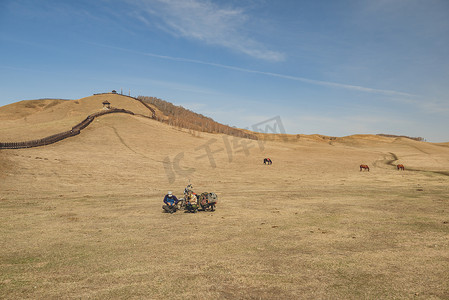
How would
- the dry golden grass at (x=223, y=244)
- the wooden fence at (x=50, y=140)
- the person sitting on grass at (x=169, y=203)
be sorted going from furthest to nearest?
the wooden fence at (x=50, y=140), the person sitting on grass at (x=169, y=203), the dry golden grass at (x=223, y=244)

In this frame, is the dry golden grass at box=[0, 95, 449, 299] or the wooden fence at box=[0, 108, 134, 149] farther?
the wooden fence at box=[0, 108, 134, 149]

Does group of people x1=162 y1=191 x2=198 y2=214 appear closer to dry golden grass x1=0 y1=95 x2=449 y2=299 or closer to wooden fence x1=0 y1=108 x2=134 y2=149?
dry golden grass x1=0 y1=95 x2=449 y2=299

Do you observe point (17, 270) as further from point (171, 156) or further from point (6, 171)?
point (171, 156)

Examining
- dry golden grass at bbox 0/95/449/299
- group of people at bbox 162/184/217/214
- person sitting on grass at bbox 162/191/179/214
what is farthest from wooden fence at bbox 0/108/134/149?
group of people at bbox 162/184/217/214

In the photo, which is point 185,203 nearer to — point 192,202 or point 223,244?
point 192,202

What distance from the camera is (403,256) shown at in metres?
8.53

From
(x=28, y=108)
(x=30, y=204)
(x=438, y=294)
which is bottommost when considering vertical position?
(x=30, y=204)

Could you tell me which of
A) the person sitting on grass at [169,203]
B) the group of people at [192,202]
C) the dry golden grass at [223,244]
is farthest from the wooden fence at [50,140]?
the group of people at [192,202]

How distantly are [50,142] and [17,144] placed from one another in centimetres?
636

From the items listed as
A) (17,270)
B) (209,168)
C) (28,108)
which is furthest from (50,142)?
(28,108)

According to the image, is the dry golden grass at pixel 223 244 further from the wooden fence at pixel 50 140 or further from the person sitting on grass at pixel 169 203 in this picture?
the wooden fence at pixel 50 140

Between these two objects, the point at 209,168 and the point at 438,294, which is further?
the point at 209,168

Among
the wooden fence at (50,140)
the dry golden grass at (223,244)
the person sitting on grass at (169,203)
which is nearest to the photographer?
the dry golden grass at (223,244)

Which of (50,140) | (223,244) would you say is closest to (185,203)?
(223,244)
